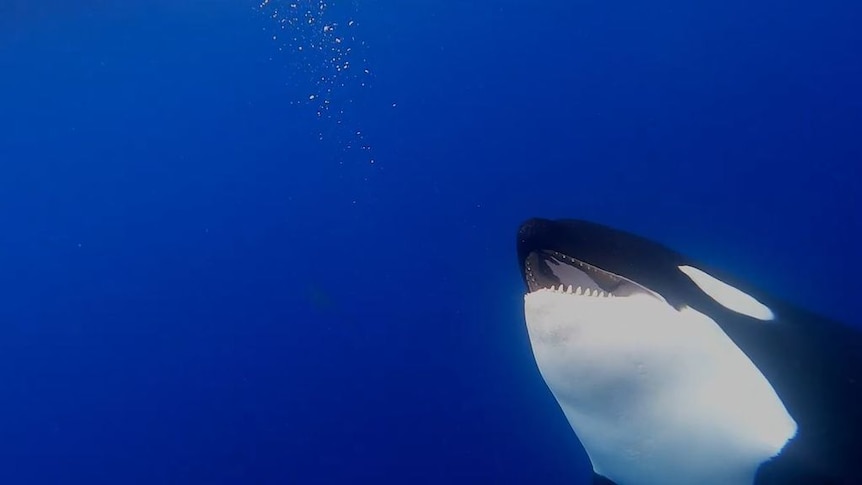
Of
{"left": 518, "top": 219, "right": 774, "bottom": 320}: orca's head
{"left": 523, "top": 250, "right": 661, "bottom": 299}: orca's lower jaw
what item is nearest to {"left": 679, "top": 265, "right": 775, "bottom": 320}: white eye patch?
{"left": 518, "top": 219, "right": 774, "bottom": 320}: orca's head

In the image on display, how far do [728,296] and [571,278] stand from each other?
61 centimetres

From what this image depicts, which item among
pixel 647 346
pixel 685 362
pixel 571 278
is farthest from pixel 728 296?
pixel 571 278

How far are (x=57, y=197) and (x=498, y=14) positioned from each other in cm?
636

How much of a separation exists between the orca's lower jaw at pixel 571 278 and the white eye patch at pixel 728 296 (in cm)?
25

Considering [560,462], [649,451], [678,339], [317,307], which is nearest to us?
[678,339]

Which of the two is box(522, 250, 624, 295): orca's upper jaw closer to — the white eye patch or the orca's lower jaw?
the orca's lower jaw

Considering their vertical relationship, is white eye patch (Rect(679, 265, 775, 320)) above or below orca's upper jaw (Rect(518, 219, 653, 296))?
below

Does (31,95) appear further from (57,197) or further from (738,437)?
(738,437)

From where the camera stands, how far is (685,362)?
8.91 feet

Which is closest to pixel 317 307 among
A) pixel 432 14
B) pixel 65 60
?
pixel 432 14

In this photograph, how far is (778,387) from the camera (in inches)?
109

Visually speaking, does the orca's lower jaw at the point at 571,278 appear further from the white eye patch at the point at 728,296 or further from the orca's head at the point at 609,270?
the white eye patch at the point at 728,296

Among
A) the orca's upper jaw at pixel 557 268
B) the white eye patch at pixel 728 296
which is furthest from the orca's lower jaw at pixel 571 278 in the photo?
the white eye patch at pixel 728 296

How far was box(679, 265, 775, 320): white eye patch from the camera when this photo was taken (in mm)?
2834
